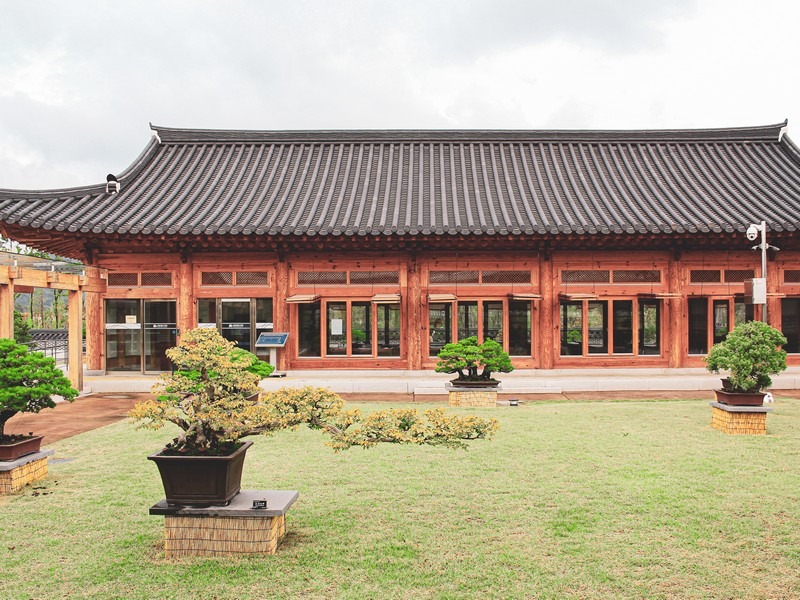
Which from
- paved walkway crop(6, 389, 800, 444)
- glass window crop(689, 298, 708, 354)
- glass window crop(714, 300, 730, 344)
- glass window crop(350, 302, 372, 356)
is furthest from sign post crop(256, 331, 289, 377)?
glass window crop(714, 300, 730, 344)

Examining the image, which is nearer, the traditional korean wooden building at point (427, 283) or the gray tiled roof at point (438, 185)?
the gray tiled roof at point (438, 185)

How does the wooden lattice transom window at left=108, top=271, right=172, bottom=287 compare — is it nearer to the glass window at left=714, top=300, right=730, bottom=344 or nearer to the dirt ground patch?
the dirt ground patch

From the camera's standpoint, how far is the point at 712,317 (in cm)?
1612

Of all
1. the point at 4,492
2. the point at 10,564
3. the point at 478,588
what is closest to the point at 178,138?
the point at 4,492

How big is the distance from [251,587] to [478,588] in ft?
5.59

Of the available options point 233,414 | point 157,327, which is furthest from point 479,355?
point 157,327

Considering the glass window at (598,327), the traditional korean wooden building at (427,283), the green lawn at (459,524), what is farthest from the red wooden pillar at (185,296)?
the glass window at (598,327)

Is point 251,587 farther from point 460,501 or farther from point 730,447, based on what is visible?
point 730,447

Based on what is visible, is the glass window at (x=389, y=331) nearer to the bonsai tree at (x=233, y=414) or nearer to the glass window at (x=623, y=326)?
the glass window at (x=623, y=326)

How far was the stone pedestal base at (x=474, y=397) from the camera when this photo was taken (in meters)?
12.4

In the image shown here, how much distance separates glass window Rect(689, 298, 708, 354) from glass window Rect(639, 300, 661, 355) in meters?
0.86

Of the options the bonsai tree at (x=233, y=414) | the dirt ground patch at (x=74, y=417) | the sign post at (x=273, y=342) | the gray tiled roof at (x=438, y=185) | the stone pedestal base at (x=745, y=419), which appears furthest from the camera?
the sign post at (x=273, y=342)

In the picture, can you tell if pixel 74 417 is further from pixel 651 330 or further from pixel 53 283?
pixel 651 330

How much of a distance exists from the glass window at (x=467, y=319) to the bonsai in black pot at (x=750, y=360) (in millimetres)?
6895
